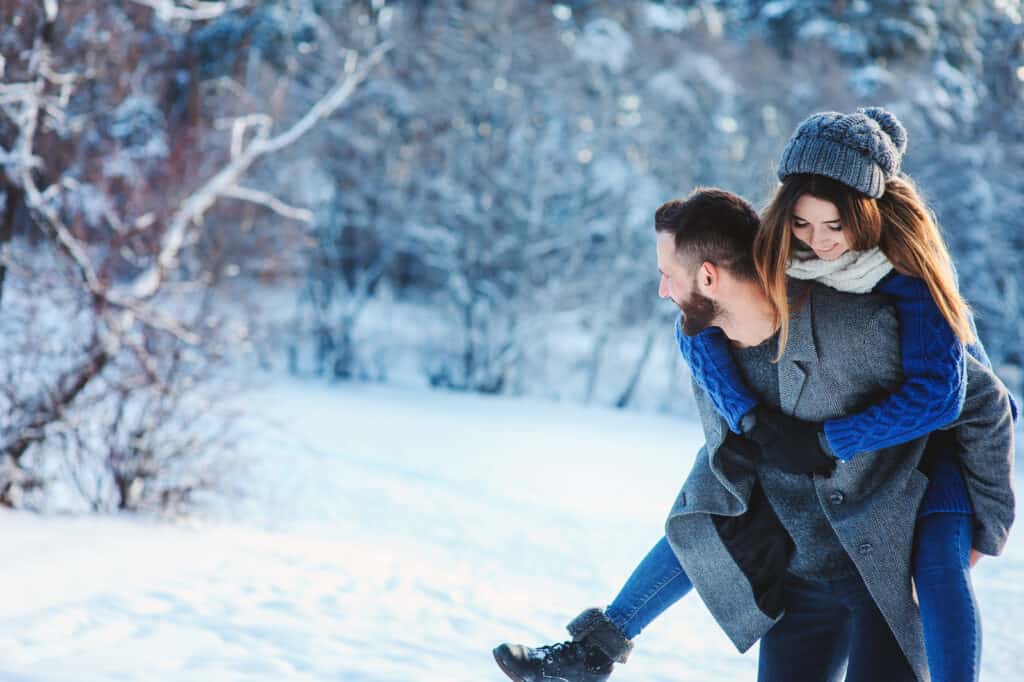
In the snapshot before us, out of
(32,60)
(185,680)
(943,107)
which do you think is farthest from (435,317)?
(185,680)

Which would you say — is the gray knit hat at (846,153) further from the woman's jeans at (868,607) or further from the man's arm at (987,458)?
the woman's jeans at (868,607)

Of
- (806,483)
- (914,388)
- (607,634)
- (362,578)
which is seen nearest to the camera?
(914,388)

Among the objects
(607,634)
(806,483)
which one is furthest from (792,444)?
(607,634)

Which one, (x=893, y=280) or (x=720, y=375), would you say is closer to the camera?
(x=893, y=280)

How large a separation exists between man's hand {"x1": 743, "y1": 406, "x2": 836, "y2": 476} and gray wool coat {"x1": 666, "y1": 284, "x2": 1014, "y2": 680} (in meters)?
0.03

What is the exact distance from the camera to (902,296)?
5.43ft

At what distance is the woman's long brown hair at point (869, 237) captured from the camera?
1618mm

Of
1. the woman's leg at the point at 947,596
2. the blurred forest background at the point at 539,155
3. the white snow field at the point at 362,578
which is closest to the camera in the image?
the woman's leg at the point at 947,596

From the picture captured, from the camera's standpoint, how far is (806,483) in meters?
1.80

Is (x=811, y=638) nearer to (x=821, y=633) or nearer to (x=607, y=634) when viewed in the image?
(x=821, y=633)

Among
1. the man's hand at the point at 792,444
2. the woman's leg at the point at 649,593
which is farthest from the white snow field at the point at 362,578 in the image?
the man's hand at the point at 792,444

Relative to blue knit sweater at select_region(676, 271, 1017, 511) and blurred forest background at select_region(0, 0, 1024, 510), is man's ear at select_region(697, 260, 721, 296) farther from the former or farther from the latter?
blurred forest background at select_region(0, 0, 1024, 510)

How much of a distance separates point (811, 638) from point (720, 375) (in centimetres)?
61

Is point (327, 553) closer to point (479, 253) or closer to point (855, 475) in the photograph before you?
point (855, 475)
